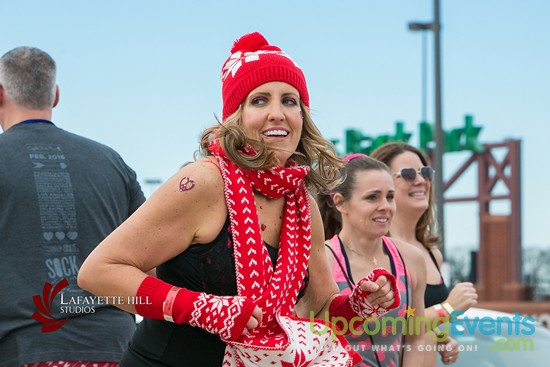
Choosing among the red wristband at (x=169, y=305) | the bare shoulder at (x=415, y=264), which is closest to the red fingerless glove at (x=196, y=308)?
the red wristband at (x=169, y=305)

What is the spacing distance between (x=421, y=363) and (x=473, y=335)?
3.21ft

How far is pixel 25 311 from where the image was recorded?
3.88 meters

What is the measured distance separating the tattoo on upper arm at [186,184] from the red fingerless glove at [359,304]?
733mm

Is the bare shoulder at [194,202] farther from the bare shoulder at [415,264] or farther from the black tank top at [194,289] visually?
the bare shoulder at [415,264]

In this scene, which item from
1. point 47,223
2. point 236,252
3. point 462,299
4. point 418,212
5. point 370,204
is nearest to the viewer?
point 236,252

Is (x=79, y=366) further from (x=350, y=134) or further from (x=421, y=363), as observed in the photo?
(x=350, y=134)

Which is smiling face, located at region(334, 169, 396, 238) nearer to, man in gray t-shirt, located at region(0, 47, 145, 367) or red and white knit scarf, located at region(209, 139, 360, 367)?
man in gray t-shirt, located at region(0, 47, 145, 367)

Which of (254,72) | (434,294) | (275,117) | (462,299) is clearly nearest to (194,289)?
(275,117)

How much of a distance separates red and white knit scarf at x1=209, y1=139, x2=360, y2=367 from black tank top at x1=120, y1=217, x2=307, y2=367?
5cm

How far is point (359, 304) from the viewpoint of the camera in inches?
138

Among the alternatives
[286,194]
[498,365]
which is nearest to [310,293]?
[286,194]

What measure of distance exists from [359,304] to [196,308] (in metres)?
0.81

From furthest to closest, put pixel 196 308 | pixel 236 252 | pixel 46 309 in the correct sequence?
pixel 46 309, pixel 236 252, pixel 196 308

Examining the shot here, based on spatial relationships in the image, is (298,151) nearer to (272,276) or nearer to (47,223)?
(272,276)
